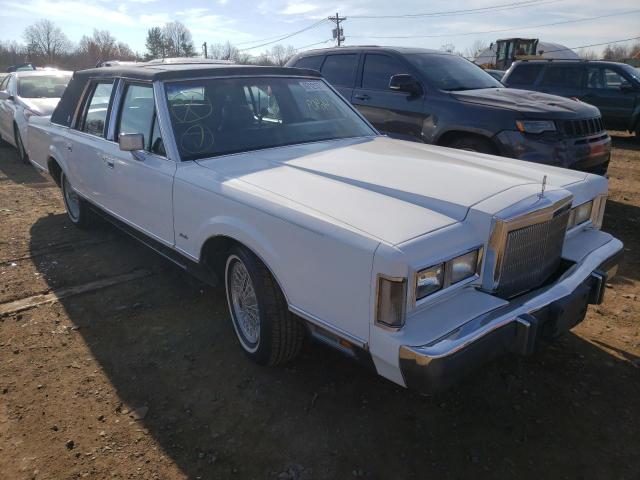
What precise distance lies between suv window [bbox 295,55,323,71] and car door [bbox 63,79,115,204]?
11.4 ft

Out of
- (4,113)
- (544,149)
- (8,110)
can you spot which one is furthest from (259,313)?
(4,113)

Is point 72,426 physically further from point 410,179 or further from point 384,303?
point 410,179

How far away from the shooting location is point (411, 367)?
2023 mm

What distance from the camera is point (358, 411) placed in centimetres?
272

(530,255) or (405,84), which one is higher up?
(405,84)

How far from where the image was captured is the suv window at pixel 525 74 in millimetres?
11578

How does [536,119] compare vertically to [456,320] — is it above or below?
above

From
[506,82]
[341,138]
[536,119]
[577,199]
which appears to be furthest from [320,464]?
[506,82]

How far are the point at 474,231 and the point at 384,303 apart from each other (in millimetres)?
596

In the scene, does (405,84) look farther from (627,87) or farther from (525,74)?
(627,87)

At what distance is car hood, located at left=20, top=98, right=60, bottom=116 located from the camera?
8.81 metres

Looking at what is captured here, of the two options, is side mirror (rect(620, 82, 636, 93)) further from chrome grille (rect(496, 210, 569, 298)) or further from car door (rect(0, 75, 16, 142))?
car door (rect(0, 75, 16, 142))

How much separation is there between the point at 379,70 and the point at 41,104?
639cm

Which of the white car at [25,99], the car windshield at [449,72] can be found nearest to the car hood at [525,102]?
the car windshield at [449,72]
